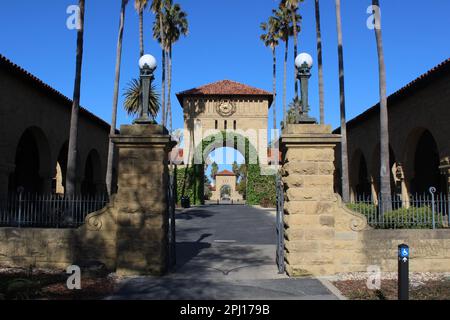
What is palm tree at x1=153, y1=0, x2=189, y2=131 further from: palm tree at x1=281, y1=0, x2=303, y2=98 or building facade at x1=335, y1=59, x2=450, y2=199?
building facade at x1=335, y1=59, x2=450, y2=199

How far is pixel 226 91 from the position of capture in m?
46.5

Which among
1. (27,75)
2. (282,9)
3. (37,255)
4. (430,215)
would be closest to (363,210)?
(430,215)

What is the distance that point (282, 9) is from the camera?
3784cm

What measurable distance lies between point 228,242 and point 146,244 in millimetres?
6068

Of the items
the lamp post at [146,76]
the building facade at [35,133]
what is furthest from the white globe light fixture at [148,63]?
the building facade at [35,133]

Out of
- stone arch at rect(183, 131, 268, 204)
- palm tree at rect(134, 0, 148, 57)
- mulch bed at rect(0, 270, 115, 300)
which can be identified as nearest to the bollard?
mulch bed at rect(0, 270, 115, 300)

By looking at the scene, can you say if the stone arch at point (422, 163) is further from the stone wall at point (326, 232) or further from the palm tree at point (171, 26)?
the palm tree at point (171, 26)

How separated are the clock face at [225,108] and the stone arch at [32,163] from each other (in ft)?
86.8

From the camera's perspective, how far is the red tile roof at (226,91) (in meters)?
46.2

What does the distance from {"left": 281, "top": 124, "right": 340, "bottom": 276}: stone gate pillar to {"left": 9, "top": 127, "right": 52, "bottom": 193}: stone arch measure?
540 inches

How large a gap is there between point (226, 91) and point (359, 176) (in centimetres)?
2091

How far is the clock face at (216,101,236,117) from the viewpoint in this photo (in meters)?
46.1

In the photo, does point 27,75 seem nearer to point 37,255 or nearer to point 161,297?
point 37,255

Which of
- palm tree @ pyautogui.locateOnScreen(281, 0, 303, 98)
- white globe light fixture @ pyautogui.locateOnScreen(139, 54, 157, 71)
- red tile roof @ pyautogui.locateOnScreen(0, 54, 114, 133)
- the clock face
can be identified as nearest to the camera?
white globe light fixture @ pyautogui.locateOnScreen(139, 54, 157, 71)
